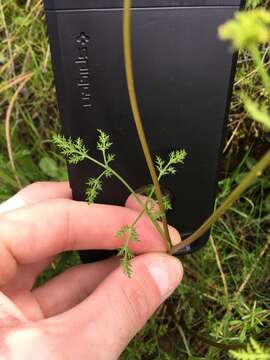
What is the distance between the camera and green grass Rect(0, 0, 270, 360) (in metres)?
1.09

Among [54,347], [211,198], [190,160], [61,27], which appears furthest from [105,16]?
[54,347]

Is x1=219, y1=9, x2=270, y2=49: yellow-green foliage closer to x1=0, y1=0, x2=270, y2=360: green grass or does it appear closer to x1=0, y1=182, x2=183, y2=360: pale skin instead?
x1=0, y1=182, x2=183, y2=360: pale skin

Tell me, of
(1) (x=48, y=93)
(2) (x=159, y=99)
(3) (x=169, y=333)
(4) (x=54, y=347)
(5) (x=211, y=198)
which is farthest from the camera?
(1) (x=48, y=93)

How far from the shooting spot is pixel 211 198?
1.01 meters

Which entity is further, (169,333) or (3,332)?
(169,333)

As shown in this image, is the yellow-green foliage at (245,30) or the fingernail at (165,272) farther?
the fingernail at (165,272)

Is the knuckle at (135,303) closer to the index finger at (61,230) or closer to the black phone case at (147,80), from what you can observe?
the index finger at (61,230)

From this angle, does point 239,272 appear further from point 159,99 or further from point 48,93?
point 48,93

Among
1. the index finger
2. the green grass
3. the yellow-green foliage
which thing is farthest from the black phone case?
the yellow-green foliage

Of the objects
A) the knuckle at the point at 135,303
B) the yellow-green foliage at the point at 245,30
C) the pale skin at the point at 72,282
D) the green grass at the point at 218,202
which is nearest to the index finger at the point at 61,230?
the pale skin at the point at 72,282

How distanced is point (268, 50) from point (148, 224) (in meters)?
0.53

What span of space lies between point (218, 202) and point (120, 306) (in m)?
0.50

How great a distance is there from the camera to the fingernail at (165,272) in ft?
2.77

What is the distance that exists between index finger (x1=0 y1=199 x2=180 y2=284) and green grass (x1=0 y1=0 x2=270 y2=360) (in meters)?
0.26
